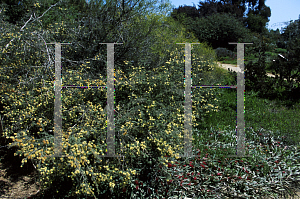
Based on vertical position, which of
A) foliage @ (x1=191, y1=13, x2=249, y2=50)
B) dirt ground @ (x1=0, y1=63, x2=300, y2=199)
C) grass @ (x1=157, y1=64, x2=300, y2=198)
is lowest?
dirt ground @ (x1=0, y1=63, x2=300, y2=199)

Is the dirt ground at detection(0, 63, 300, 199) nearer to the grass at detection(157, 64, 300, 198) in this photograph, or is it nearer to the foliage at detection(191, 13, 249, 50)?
the grass at detection(157, 64, 300, 198)

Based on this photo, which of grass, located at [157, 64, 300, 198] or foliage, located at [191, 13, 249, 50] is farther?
foliage, located at [191, 13, 249, 50]

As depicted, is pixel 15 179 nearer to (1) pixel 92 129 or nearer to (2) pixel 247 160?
(1) pixel 92 129

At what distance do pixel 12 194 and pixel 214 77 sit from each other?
184 inches

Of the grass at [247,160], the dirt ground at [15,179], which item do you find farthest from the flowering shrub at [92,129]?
the grass at [247,160]

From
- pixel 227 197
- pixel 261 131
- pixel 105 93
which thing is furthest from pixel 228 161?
pixel 105 93

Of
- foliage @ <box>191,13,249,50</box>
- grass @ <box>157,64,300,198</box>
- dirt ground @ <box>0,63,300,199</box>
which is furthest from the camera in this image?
foliage @ <box>191,13,249,50</box>

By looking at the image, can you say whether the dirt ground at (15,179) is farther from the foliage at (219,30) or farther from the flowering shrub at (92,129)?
the foliage at (219,30)

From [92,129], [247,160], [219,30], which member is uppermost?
[219,30]

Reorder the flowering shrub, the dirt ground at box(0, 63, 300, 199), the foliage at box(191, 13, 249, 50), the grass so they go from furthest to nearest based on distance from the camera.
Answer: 1. the foliage at box(191, 13, 249, 50)
2. the dirt ground at box(0, 63, 300, 199)
3. the grass
4. the flowering shrub

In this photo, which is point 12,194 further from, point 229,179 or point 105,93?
point 229,179

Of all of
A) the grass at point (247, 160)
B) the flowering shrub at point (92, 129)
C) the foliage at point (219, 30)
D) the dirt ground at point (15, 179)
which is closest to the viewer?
the flowering shrub at point (92, 129)

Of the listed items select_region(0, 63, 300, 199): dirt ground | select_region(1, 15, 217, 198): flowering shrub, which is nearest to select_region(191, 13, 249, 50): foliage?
select_region(1, 15, 217, 198): flowering shrub

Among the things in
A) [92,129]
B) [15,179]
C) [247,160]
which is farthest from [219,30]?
[15,179]
